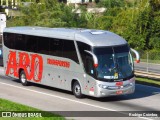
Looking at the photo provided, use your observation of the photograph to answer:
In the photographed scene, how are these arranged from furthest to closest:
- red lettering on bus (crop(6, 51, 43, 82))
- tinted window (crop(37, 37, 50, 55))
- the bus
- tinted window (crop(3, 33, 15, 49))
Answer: tinted window (crop(3, 33, 15, 49)) → red lettering on bus (crop(6, 51, 43, 82)) → tinted window (crop(37, 37, 50, 55)) → the bus

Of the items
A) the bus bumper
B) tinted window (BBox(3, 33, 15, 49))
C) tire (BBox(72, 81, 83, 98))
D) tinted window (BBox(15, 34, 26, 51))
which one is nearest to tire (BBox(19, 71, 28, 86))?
tinted window (BBox(15, 34, 26, 51))

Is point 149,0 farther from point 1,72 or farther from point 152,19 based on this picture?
point 1,72

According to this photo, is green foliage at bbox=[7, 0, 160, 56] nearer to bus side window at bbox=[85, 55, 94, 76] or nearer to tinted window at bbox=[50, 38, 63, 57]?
tinted window at bbox=[50, 38, 63, 57]

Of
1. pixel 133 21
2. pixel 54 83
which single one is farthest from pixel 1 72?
pixel 133 21

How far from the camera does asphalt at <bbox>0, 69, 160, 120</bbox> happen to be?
19.1 metres

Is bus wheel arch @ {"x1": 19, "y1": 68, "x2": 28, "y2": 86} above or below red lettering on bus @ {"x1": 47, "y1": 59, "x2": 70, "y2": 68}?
below

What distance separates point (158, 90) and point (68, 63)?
4924 mm

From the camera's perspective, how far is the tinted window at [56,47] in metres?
23.0

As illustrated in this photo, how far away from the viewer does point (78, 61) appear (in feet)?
70.6

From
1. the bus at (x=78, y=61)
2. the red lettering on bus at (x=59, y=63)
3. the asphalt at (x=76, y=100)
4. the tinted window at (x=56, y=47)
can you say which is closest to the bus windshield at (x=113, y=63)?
the bus at (x=78, y=61)

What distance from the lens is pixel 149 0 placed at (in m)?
62.7

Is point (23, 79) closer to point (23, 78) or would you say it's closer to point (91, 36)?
point (23, 78)

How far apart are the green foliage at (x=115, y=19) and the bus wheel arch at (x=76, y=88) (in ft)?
100

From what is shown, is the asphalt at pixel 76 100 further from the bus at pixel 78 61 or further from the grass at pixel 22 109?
the grass at pixel 22 109
